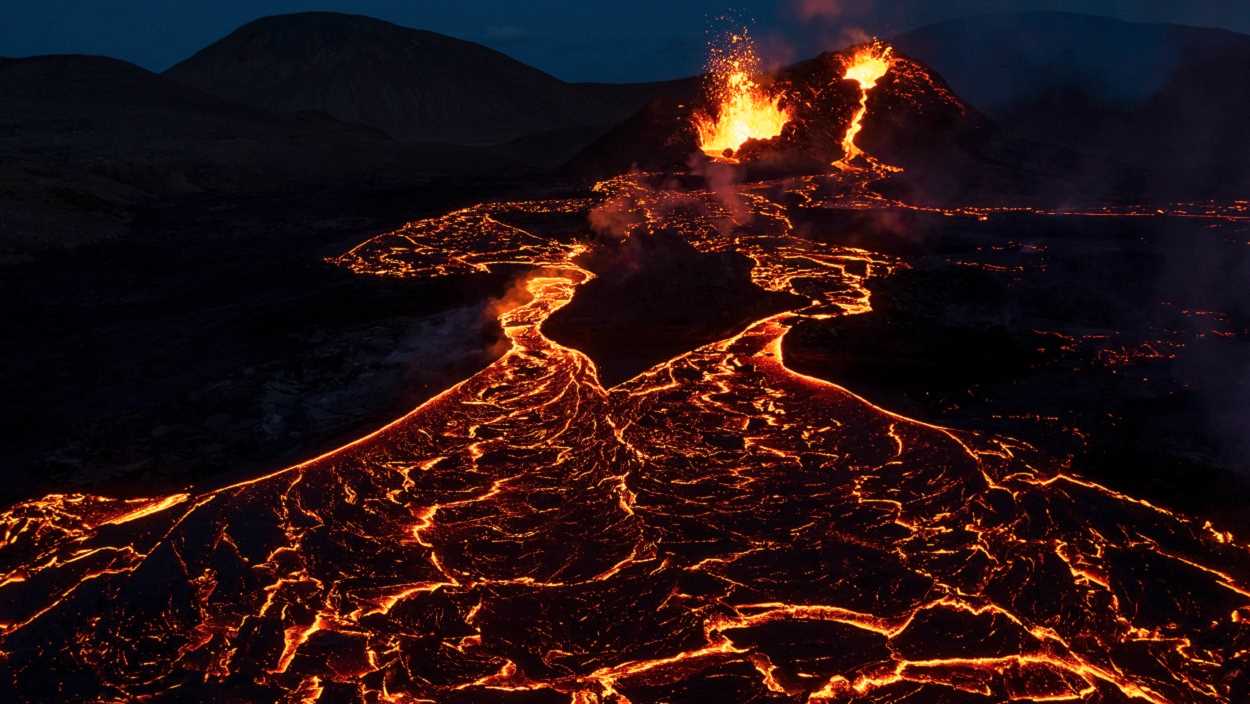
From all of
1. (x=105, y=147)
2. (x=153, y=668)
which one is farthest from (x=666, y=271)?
(x=105, y=147)

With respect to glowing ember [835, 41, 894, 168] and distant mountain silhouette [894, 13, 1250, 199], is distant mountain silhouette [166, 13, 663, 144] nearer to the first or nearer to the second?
distant mountain silhouette [894, 13, 1250, 199]

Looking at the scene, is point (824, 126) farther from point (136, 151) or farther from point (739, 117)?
point (136, 151)

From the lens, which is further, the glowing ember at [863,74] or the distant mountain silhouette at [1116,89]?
the distant mountain silhouette at [1116,89]

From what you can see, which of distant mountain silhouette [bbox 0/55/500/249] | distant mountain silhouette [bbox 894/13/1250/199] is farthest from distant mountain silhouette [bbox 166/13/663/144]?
distant mountain silhouette [bbox 894/13/1250/199]

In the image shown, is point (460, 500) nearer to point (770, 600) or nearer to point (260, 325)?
point (770, 600)

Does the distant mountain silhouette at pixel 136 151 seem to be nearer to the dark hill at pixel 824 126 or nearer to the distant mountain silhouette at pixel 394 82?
the dark hill at pixel 824 126

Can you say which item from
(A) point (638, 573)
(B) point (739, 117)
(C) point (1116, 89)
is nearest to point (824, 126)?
(B) point (739, 117)

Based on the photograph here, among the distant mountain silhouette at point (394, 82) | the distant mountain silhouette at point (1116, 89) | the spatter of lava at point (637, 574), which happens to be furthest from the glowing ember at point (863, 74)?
the distant mountain silhouette at point (394, 82)
